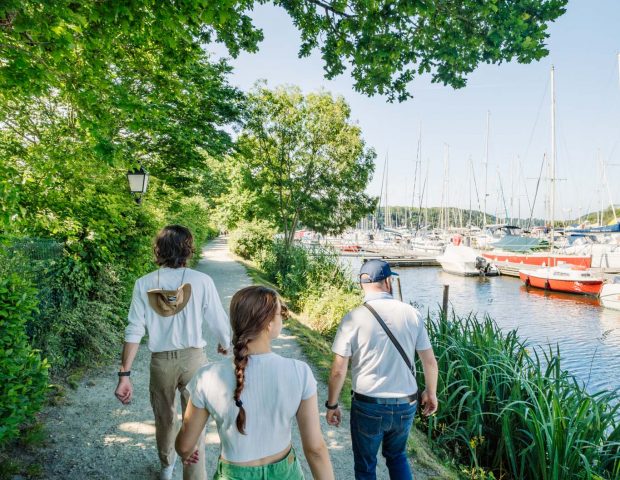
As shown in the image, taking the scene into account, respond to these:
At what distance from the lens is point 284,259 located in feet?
56.6

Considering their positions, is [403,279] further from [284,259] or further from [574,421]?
[574,421]

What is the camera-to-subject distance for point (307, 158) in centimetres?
1766

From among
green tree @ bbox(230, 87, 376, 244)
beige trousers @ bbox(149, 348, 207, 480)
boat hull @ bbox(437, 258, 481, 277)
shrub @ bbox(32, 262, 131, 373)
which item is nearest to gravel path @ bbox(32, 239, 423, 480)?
shrub @ bbox(32, 262, 131, 373)

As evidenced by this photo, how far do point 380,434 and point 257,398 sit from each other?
1.62 meters

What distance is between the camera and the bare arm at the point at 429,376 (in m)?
3.03

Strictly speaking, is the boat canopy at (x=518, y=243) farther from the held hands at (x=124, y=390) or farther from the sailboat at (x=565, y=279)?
the held hands at (x=124, y=390)

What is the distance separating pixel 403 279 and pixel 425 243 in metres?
18.6

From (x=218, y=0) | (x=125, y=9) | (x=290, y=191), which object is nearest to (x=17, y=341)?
(x=125, y=9)

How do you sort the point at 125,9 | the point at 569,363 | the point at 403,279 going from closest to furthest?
1. the point at 125,9
2. the point at 569,363
3. the point at 403,279

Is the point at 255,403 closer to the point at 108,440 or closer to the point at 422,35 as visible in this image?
the point at 108,440

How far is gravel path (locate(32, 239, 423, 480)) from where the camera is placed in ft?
11.8

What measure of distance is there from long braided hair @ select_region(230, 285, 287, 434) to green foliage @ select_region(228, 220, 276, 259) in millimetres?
21332

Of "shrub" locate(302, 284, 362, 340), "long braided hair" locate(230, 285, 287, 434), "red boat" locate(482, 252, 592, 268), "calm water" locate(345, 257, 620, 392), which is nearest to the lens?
"long braided hair" locate(230, 285, 287, 434)

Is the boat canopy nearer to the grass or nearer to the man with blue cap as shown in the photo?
the man with blue cap
